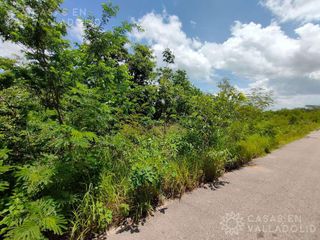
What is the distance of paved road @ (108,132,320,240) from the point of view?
2.36 meters

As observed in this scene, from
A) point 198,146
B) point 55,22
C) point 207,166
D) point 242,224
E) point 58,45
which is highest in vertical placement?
point 55,22

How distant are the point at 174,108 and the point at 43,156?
3.66 m

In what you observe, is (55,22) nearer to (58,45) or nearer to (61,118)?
(58,45)

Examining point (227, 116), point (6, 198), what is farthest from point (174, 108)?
point (6, 198)

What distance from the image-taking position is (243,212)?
9.27ft

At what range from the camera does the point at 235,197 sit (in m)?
3.30

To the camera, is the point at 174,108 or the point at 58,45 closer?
the point at 58,45

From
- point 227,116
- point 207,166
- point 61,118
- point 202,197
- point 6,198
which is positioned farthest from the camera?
point 227,116

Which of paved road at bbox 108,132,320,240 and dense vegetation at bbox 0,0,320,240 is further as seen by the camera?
paved road at bbox 108,132,320,240

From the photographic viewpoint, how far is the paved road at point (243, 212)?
236 centimetres

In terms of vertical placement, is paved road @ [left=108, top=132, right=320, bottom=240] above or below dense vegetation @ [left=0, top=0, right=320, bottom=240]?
below

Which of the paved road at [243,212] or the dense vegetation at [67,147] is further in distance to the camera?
the paved road at [243,212]

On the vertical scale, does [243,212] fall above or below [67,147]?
below

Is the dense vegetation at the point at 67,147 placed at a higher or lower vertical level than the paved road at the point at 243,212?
higher
